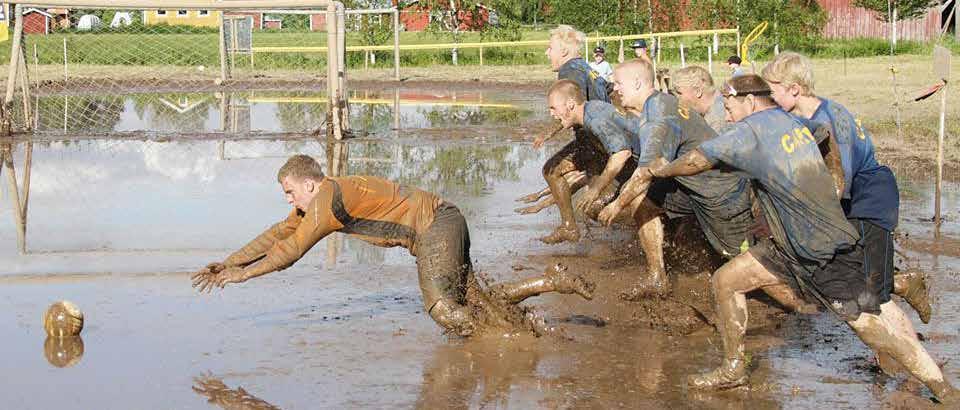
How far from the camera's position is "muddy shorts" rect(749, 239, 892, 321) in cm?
605

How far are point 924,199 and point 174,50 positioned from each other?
110 ft

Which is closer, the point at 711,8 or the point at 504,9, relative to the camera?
the point at 711,8

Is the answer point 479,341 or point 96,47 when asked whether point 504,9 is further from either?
point 479,341

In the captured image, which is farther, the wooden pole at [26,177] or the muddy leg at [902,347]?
the wooden pole at [26,177]

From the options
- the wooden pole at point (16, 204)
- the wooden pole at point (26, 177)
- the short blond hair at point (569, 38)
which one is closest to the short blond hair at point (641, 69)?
the short blond hair at point (569, 38)

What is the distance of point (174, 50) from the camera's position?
42.4 meters

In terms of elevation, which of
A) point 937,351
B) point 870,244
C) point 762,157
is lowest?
point 937,351

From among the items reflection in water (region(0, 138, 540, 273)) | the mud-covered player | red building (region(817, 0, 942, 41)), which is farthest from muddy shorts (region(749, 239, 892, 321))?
red building (region(817, 0, 942, 41))

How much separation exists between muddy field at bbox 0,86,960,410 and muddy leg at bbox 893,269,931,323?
0.98 feet

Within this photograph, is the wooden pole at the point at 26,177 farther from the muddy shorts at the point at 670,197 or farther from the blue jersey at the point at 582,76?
the muddy shorts at the point at 670,197

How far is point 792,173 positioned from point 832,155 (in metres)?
0.67

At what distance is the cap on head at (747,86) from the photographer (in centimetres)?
610

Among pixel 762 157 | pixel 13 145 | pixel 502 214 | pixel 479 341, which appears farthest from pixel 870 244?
pixel 13 145

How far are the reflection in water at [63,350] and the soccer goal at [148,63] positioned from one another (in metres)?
12.7
